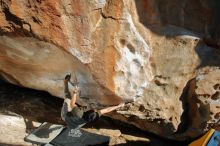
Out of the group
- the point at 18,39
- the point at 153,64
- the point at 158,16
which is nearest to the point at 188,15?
the point at 158,16

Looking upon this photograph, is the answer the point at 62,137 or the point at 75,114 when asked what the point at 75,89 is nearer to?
the point at 75,114

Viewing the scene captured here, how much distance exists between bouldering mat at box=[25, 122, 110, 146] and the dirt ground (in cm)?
27

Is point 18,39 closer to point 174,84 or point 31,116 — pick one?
point 31,116

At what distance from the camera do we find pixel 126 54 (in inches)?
164

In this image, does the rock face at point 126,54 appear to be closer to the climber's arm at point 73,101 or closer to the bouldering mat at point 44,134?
the climber's arm at point 73,101

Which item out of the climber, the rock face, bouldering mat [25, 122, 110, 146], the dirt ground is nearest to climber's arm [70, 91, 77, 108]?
the climber

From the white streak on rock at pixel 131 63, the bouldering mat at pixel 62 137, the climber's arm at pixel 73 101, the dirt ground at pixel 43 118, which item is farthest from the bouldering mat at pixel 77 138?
the white streak on rock at pixel 131 63

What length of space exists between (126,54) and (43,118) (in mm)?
1379

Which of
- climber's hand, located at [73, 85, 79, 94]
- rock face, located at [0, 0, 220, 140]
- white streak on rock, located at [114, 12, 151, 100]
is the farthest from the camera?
climber's hand, located at [73, 85, 79, 94]

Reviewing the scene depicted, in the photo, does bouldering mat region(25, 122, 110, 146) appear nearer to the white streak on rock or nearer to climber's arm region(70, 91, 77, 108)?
climber's arm region(70, 91, 77, 108)

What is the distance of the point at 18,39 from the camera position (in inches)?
157

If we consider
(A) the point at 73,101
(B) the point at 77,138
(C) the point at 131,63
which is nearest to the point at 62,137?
(B) the point at 77,138

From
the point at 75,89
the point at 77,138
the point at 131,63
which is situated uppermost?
the point at 131,63

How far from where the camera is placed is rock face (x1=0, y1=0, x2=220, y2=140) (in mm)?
3883
